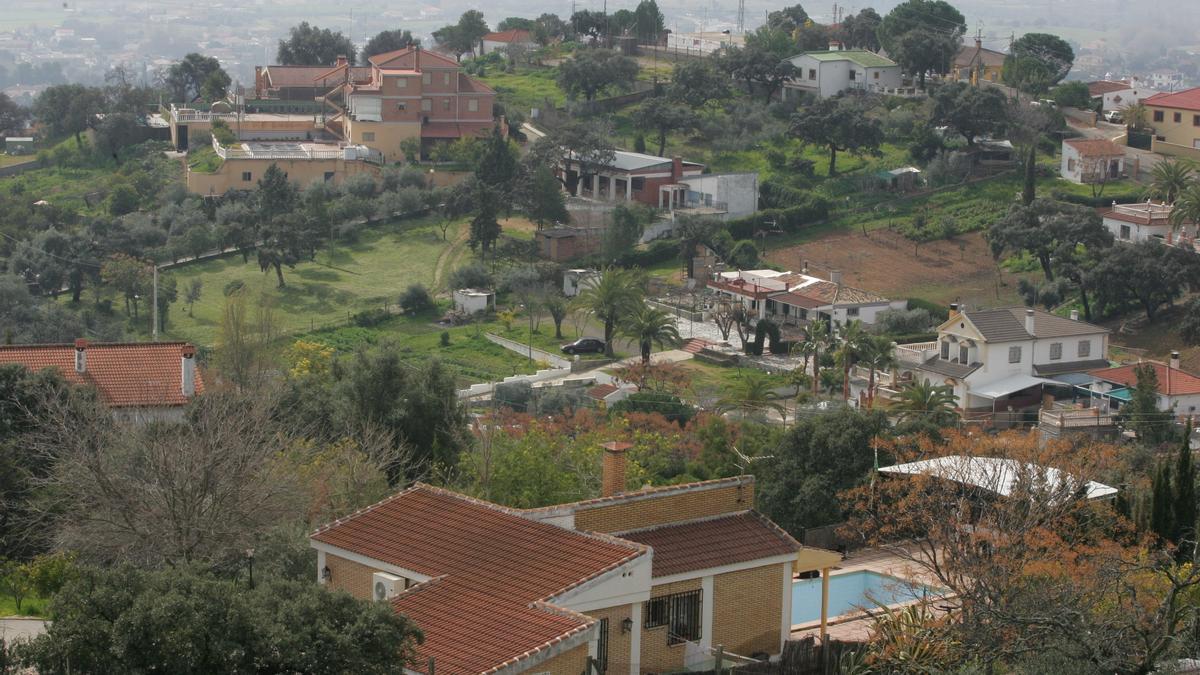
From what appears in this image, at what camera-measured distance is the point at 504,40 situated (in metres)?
103


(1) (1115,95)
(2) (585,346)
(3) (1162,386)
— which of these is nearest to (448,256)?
(2) (585,346)

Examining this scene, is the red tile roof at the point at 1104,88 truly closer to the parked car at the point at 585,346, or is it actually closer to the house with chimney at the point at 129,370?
the parked car at the point at 585,346

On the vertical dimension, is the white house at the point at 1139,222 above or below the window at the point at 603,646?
below

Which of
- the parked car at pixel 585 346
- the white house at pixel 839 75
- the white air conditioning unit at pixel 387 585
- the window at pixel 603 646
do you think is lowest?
the parked car at pixel 585 346

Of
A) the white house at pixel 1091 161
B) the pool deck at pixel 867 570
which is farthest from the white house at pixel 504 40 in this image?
the pool deck at pixel 867 570

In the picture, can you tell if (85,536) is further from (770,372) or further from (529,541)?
(770,372)

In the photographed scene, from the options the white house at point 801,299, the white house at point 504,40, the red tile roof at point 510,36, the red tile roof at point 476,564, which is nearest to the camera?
the red tile roof at point 476,564

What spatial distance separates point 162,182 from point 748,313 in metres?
27.7

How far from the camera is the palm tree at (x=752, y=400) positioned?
51188mm

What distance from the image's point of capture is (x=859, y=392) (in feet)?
179

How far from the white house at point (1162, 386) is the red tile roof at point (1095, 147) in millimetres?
21119

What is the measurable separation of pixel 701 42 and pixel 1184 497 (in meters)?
79.7

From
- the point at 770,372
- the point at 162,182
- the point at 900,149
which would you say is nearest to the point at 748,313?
the point at 770,372

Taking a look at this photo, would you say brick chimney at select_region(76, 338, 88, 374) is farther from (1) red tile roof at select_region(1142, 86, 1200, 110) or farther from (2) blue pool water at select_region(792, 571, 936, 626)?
(1) red tile roof at select_region(1142, 86, 1200, 110)
